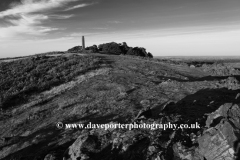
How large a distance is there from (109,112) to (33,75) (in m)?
15.9

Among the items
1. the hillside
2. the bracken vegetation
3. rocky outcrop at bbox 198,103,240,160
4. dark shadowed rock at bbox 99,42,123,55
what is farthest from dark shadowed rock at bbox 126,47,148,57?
rocky outcrop at bbox 198,103,240,160

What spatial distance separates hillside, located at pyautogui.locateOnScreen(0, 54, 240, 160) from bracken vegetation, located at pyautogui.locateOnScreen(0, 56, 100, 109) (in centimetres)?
10

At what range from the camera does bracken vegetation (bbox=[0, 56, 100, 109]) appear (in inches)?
776

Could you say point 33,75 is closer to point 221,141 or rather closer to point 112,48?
point 221,141

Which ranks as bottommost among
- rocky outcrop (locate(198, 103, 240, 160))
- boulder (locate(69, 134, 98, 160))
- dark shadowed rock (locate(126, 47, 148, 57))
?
boulder (locate(69, 134, 98, 160))

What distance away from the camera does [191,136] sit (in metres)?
8.20

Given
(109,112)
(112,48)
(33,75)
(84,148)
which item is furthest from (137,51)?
(84,148)

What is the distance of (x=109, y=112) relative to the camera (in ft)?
46.3

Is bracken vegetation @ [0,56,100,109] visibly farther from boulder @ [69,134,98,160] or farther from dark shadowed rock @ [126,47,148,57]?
dark shadowed rock @ [126,47,148,57]

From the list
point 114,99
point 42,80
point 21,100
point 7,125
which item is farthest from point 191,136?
point 42,80

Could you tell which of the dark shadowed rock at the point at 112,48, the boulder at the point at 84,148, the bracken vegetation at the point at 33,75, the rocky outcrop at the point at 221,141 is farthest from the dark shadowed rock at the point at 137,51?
the rocky outcrop at the point at 221,141

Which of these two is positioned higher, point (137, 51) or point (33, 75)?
point (137, 51)

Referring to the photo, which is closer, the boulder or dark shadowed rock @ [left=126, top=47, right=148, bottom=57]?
the boulder

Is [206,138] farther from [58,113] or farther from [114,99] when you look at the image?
[58,113]
